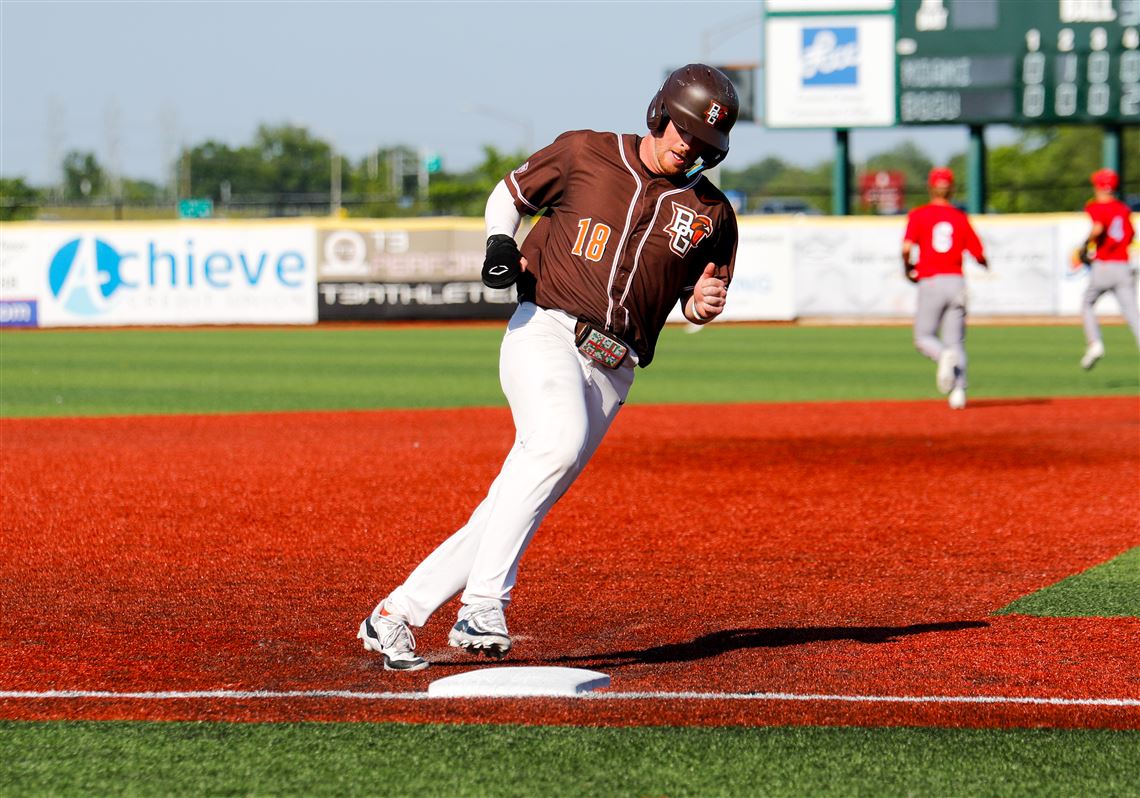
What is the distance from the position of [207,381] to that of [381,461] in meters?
8.50

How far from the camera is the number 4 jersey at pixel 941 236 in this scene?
1384 centimetres

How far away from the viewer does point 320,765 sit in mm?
3865

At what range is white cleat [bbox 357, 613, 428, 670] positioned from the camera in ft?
16.4

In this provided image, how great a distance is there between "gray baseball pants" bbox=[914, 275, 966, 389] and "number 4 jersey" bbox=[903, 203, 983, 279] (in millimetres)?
102

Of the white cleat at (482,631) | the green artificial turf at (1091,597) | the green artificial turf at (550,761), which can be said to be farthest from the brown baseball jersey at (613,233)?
the green artificial turf at (1091,597)

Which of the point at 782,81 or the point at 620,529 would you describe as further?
the point at 782,81

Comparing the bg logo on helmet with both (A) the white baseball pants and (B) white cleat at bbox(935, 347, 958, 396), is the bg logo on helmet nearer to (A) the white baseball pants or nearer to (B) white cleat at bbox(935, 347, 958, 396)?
(A) the white baseball pants

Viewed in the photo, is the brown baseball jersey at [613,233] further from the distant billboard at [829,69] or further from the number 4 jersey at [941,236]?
the distant billboard at [829,69]

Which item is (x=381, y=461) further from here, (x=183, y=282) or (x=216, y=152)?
(x=216, y=152)

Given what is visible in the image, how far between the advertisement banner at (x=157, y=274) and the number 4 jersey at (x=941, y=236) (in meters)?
18.7

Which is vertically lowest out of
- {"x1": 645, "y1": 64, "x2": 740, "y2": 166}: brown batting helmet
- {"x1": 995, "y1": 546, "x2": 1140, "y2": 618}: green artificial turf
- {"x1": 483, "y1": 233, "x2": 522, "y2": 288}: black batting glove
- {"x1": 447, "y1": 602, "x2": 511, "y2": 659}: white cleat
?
{"x1": 995, "y1": 546, "x2": 1140, "y2": 618}: green artificial turf

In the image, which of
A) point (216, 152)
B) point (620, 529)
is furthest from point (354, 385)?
point (216, 152)

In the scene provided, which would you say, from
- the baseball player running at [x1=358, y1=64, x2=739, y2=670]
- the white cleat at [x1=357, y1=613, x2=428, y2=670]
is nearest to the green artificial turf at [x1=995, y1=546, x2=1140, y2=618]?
the baseball player running at [x1=358, y1=64, x2=739, y2=670]

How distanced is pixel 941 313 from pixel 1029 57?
20598mm
